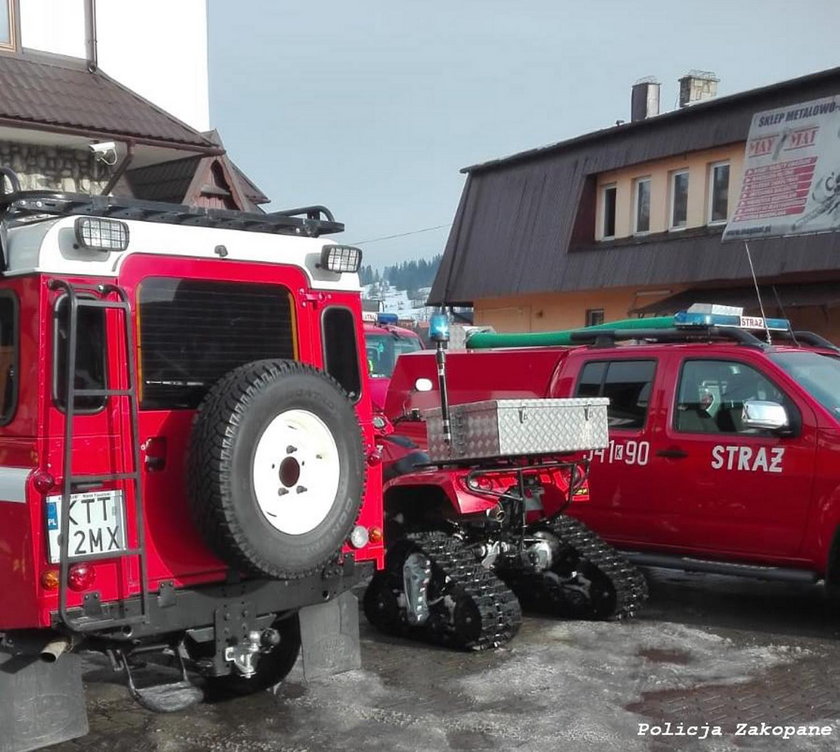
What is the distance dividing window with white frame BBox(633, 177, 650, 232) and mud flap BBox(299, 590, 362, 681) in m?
19.2

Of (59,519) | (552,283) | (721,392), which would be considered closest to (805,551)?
(721,392)

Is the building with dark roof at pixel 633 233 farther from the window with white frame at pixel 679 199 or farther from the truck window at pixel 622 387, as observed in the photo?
the truck window at pixel 622 387

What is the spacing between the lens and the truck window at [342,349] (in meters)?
5.50

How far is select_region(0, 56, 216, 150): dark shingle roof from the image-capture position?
11758mm

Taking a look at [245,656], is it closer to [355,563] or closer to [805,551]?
[355,563]

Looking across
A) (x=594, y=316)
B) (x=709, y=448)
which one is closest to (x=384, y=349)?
(x=709, y=448)

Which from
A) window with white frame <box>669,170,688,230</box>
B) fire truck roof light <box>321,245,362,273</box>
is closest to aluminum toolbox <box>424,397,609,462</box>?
fire truck roof light <box>321,245,362,273</box>

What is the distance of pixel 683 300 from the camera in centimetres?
2138

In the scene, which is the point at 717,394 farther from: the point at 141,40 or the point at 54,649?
the point at 141,40

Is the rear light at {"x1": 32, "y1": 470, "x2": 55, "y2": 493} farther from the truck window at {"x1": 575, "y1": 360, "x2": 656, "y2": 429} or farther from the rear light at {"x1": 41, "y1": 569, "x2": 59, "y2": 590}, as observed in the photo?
the truck window at {"x1": 575, "y1": 360, "x2": 656, "y2": 429}

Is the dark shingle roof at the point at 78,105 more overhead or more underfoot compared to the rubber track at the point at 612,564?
more overhead

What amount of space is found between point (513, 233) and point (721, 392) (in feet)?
63.6

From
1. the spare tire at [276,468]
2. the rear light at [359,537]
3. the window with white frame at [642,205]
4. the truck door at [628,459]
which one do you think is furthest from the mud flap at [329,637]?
the window with white frame at [642,205]

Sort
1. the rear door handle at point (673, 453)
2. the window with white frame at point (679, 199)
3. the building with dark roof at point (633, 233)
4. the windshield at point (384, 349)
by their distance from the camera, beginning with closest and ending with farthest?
1. the rear door handle at point (673, 453)
2. the windshield at point (384, 349)
3. the building with dark roof at point (633, 233)
4. the window with white frame at point (679, 199)
